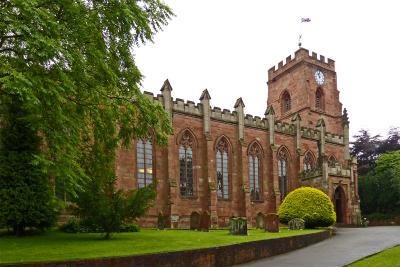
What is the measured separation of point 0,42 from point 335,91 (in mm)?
50430

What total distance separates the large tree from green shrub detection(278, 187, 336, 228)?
1566cm

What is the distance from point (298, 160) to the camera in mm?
43094

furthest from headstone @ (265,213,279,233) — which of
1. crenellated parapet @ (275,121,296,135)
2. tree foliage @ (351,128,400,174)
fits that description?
tree foliage @ (351,128,400,174)

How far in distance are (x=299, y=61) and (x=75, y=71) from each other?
45.3 meters

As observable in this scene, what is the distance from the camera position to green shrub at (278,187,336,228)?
29.2 metres

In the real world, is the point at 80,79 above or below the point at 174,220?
above

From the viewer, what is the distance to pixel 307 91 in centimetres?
5419

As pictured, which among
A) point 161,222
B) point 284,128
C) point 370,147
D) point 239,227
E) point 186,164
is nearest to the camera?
point 239,227

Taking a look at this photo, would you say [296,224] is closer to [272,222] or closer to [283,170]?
[272,222]

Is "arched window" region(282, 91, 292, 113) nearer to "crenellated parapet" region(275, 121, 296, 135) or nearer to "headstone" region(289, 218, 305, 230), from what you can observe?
"crenellated parapet" region(275, 121, 296, 135)

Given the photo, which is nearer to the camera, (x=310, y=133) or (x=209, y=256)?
Answer: (x=209, y=256)

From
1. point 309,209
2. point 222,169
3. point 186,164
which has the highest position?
point 186,164

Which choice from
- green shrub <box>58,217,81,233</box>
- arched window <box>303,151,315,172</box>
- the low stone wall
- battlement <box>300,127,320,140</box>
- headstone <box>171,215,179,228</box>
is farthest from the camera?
battlement <box>300,127,320,140</box>

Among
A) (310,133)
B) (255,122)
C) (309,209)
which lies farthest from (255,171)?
(309,209)
